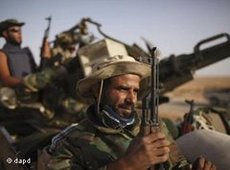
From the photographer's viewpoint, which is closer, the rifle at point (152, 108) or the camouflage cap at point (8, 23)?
the rifle at point (152, 108)

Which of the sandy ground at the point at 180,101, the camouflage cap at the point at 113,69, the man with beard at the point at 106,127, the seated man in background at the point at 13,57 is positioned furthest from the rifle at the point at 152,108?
the sandy ground at the point at 180,101

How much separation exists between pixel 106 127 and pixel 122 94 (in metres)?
0.26

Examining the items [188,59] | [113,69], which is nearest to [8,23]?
[188,59]

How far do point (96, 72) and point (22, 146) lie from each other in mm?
2312

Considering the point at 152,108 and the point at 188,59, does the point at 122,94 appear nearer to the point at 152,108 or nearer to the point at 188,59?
the point at 152,108

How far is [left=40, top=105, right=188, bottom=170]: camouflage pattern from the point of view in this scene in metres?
2.40

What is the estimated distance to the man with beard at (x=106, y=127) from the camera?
2.44 metres

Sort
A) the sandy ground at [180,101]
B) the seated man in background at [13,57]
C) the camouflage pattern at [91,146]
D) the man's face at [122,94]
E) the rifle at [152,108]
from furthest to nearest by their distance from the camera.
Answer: the sandy ground at [180,101] < the seated man in background at [13,57] < the man's face at [122,94] < the camouflage pattern at [91,146] < the rifle at [152,108]

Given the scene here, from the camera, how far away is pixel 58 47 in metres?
9.74

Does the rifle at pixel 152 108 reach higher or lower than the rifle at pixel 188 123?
higher

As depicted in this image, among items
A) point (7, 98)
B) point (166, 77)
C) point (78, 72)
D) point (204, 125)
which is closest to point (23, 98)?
A: point (7, 98)

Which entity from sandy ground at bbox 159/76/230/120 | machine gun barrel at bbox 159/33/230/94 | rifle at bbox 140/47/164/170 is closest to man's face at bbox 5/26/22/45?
machine gun barrel at bbox 159/33/230/94

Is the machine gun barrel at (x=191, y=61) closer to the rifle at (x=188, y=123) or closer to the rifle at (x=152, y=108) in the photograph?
the rifle at (x=188, y=123)

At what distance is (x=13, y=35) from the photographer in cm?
626
